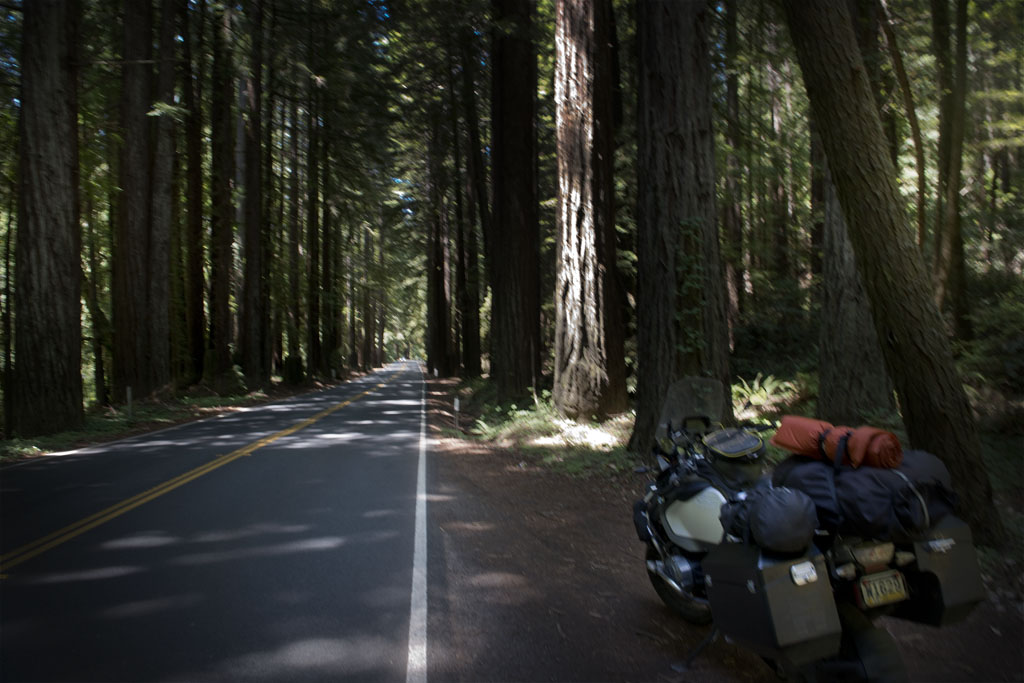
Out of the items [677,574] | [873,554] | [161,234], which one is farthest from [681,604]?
[161,234]

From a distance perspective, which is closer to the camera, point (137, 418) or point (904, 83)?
point (904, 83)

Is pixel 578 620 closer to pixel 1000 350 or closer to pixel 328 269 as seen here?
pixel 1000 350

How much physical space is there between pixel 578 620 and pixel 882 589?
218 centimetres

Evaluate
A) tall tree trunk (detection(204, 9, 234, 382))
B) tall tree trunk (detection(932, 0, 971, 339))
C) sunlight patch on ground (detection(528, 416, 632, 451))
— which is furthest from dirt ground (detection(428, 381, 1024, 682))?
tall tree trunk (detection(204, 9, 234, 382))

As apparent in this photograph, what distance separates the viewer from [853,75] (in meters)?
5.95

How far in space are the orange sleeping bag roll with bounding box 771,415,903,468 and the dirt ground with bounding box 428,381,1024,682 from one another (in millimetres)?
1463

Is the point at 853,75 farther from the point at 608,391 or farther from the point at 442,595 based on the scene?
the point at 608,391

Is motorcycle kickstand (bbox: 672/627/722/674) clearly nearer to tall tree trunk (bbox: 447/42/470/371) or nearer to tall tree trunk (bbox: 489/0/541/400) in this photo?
tall tree trunk (bbox: 489/0/541/400)

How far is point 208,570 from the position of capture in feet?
18.5

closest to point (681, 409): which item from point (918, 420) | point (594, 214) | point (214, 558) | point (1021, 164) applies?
point (918, 420)

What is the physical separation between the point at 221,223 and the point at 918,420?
2836cm

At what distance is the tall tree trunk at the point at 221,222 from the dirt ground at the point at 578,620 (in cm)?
2308

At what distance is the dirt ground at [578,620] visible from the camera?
4.00 m

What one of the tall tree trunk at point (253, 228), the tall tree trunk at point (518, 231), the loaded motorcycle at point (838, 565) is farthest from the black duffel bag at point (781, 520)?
the tall tree trunk at point (253, 228)
